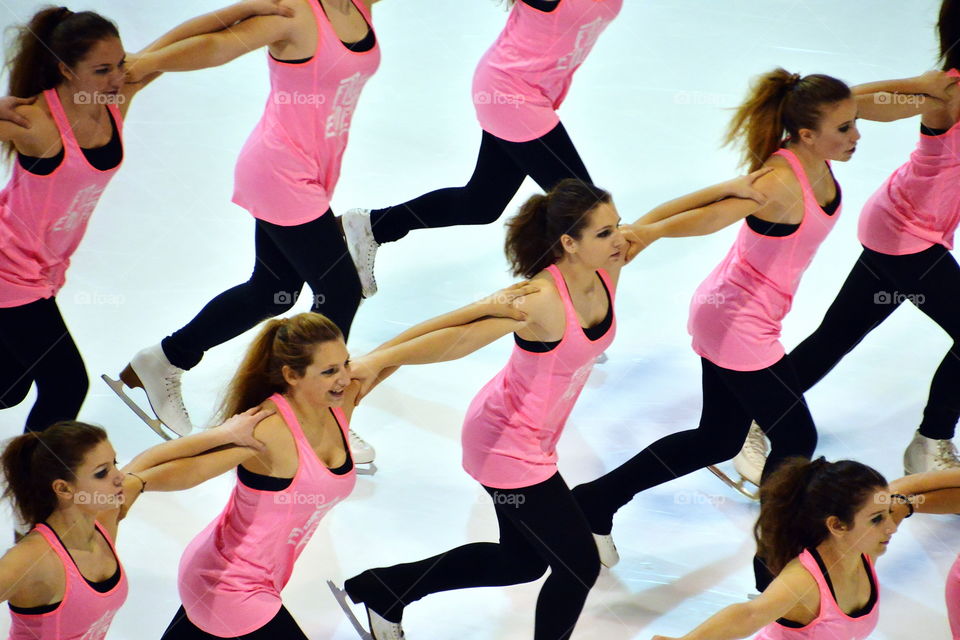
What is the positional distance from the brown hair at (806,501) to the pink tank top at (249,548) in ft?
3.46

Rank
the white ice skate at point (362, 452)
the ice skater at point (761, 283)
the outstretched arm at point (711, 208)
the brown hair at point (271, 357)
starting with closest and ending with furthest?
the brown hair at point (271, 357) → the outstretched arm at point (711, 208) → the ice skater at point (761, 283) → the white ice skate at point (362, 452)

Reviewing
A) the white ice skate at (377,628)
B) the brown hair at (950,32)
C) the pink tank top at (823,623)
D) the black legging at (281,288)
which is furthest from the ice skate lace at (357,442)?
the brown hair at (950,32)

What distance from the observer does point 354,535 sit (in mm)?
4152

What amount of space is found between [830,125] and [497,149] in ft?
3.97

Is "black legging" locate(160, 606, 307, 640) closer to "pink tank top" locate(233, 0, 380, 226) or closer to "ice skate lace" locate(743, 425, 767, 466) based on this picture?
"pink tank top" locate(233, 0, 380, 226)

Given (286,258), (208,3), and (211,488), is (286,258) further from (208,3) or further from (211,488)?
(208,3)

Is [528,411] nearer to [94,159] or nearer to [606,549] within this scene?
[606,549]

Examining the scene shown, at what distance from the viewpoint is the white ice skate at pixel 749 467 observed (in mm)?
4512

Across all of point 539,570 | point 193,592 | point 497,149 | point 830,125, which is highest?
point 830,125

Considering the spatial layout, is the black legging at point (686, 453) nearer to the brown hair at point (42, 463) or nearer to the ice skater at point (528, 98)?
the ice skater at point (528, 98)

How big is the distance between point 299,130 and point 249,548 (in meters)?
1.48

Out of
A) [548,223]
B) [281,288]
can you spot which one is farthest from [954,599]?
[281,288]

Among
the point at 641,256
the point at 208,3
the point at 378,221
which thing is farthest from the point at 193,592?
the point at 208,3

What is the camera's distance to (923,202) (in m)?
4.39
